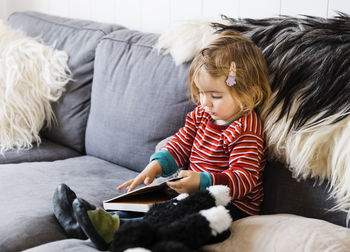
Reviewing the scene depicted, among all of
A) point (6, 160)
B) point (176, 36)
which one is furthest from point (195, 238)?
point (6, 160)

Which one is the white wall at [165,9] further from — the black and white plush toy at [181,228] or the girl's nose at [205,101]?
the black and white plush toy at [181,228]

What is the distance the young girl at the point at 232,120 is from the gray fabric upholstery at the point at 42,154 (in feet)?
2.26

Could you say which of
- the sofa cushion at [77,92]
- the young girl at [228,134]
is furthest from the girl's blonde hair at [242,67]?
the sofa cushion at [77,92]

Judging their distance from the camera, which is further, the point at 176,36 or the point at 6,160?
the point at 6,160

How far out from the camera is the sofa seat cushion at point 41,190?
1.28m

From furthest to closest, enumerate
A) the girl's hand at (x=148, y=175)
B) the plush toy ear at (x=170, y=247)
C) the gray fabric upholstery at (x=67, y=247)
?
the girl's hand at (x=148, y=175) < the gray fabric upholstery at (x=67, y=247) < the plush toy ear at (x=170, y=247)

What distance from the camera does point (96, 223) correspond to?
1.21 meters

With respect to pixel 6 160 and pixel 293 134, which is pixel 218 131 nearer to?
pixel 293 134

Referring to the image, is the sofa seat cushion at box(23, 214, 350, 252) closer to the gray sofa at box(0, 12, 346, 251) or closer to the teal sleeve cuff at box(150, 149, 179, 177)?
the gray sofa at box(0, 12, 346, 251)

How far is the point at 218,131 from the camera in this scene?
4.55 feet

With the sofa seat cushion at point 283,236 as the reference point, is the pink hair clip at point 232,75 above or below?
above

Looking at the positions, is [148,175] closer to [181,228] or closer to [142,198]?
[142,198]

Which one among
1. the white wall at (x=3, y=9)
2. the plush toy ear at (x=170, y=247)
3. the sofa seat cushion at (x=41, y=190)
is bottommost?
the sofa seat cushion at (x=41, y=190)

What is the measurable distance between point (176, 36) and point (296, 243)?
35.4 inches
